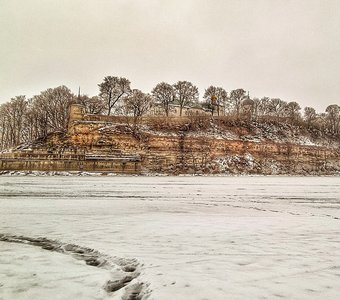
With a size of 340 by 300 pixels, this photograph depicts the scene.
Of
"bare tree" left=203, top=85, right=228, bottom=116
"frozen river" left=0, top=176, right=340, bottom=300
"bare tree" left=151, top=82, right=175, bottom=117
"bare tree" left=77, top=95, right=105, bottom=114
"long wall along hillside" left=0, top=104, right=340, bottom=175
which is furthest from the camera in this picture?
"bare tree" left=203, top=85, right=228, bottom=116

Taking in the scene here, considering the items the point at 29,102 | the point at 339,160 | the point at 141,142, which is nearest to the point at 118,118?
the point at 141,142

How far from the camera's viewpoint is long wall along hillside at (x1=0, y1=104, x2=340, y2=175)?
40.1 meters

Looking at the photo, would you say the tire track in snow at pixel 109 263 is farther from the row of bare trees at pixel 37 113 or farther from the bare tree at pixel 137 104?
the row of bare trees at pixel 37 113

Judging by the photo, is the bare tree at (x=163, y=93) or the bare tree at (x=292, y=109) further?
the bare tree at (x=292, y=109)

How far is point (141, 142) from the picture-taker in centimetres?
4731

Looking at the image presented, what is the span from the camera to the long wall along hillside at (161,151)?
40094 millimetres

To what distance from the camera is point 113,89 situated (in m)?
59.2

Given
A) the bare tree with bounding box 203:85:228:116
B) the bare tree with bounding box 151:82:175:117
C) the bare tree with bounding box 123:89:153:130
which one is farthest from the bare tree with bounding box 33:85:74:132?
the bare tree with bounding box 203:85:228:116

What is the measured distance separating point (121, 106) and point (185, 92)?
44.8 ft

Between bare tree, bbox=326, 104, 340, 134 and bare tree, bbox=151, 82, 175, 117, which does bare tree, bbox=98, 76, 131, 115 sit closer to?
bare tree, bbox=151, 82, 175, 117

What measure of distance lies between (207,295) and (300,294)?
0.66 meters

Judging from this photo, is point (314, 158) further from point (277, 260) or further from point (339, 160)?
point (277, 260)

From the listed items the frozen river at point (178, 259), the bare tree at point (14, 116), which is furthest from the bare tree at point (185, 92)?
the frozen river at point (178, 259)

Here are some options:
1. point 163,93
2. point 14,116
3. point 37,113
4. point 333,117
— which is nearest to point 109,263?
point 37,113
